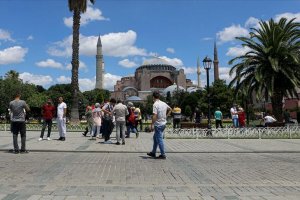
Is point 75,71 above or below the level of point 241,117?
above

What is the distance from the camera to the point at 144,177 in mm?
7508

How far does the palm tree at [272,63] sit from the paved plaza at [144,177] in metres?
13.2

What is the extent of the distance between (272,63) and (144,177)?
1731 centimetres

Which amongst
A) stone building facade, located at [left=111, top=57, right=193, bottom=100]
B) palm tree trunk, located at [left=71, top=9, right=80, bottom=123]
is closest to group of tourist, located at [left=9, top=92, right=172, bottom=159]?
palm tree trunk, located at [left=71, top=9, right=80, bottom=123]

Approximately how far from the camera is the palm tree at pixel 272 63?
23562mm

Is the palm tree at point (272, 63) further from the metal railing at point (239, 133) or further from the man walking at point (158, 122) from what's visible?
the man walking at point (158, 122)

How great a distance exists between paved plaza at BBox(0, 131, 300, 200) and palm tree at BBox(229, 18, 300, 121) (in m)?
13.2

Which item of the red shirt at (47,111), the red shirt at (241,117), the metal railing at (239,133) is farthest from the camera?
the red shirt at (241,117)

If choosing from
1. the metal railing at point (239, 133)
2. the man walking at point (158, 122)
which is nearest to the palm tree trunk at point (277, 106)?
the metal railing at point (239, 133)

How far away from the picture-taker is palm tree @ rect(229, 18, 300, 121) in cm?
2356

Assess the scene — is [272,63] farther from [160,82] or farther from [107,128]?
[160,82]

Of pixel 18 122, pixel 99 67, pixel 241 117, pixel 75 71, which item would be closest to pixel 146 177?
pixel 18 122

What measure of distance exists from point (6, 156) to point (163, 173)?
5.00m

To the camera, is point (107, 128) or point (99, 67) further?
point (99, 67)
